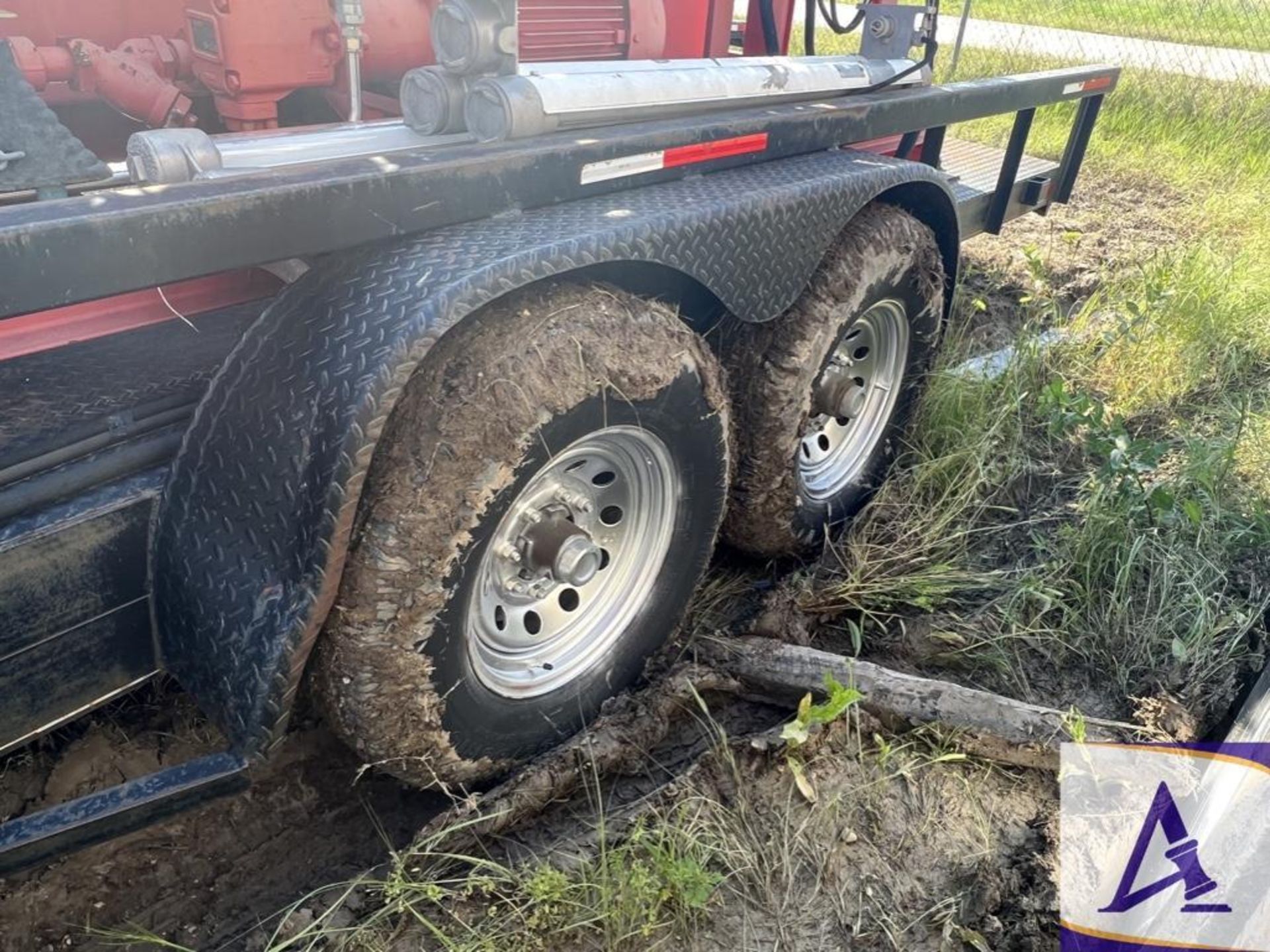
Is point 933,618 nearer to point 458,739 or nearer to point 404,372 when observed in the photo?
point 458,739

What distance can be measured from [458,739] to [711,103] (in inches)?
59.5

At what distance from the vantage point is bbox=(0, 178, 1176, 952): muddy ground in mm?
2076

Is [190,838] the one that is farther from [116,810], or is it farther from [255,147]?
[255,147]

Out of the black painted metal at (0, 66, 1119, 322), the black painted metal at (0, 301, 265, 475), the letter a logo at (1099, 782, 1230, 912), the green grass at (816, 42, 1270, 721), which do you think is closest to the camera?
the black painted metal at (0, 66, 1119, 322)

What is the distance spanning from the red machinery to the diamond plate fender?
727 mm

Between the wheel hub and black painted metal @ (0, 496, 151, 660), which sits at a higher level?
black painted metal @ (0, 496, 151, 660)

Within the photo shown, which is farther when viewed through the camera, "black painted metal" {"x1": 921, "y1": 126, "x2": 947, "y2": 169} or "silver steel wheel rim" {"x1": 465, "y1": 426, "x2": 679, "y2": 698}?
"black painted metal" {"x1": 921, "y1": 126, "x2": 947, "y2": 169}

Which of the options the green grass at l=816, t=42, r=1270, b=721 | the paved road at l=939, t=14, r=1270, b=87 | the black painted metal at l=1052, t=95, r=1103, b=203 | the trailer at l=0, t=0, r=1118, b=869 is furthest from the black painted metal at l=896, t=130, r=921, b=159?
the paved road at l=939, t=14, r=1270, b=87

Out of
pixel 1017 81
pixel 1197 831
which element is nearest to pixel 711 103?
pixel 1017 81

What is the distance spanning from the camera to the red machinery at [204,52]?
2350mm

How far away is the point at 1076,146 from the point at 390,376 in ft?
12.7

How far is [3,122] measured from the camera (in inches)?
63.9

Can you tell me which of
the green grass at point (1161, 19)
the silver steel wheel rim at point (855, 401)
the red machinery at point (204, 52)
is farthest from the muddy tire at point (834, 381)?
the green grass at point (1161, 19)

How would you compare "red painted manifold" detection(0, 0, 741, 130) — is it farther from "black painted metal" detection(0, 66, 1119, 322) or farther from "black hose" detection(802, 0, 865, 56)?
"black hose" detection(802, 0, 865, 56)
